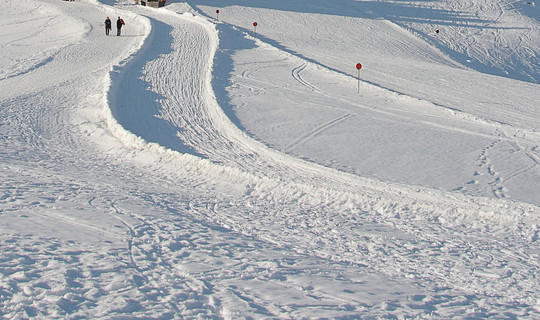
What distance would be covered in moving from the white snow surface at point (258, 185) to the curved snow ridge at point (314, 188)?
0.05 metres

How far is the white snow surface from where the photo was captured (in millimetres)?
7105

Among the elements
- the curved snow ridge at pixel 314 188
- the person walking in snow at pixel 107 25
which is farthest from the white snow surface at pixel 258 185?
the person walking in snow at pixel 107 25

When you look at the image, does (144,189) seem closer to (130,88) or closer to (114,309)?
(114,309)

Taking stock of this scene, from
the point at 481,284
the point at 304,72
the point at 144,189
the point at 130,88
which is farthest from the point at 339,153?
the point at 304,72

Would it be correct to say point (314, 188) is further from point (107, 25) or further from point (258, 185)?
point (107, 25)

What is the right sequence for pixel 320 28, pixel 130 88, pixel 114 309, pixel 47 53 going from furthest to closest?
pixel 320 28
pixel 47 53
pixel 130 88
pixel 114 309

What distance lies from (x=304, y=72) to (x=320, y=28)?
18129mm

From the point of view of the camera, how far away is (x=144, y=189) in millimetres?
12195

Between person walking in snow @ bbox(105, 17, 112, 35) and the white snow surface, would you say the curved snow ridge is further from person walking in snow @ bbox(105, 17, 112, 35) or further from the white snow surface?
person walking in snow @ bbox(105, 17, 112, 35)

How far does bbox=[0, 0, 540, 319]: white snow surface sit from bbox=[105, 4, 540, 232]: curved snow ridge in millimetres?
50

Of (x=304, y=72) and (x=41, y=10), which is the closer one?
(x=304, y=72)

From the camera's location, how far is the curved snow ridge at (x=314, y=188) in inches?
421

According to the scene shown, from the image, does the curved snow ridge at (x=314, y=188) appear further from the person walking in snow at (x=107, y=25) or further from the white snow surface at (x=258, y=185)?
the person walking in snow at (x=107, y=25)

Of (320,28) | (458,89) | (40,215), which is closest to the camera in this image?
(40,215)
